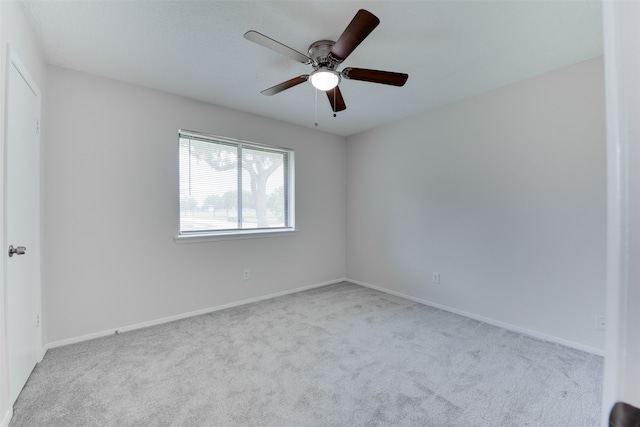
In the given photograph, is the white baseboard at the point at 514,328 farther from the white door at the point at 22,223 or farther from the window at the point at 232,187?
the white door at the point at 22,223

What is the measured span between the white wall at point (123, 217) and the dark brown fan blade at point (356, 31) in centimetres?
201

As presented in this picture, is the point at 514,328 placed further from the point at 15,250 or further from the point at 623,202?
the point at 15,250

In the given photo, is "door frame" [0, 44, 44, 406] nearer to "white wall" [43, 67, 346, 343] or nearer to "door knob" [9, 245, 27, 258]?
"door knob" [9, 245, 27, 258]

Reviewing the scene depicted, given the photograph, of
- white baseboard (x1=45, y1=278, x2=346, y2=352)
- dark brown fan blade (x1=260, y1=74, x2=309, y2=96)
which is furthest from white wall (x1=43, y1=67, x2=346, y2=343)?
dark brown fan blade (x1=260, y1=74, x2=309, y2=96)

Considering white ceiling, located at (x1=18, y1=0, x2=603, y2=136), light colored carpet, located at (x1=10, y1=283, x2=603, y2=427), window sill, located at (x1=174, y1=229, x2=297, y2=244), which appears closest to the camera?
light colored carpet, located at (x1=10, y1=283, x2=603, y2=427)

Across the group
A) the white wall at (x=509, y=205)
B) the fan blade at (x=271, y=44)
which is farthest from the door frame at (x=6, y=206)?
the white wall at (x=509, y=205)

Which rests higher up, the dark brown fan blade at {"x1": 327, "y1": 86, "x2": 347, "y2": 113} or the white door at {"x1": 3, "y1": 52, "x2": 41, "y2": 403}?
the dark brown fan blade at {"x1": 327, "y1": 86, "x2": 347, "y2": 113}

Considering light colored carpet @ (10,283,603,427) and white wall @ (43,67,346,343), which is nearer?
light colored carpet @ (10,283,603,427)

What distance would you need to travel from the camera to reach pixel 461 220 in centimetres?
305

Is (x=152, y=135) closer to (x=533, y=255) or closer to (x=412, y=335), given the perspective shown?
(x=412, y=335)

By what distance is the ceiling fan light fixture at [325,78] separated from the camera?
6.17 ft

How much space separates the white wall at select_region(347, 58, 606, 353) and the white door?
354 centimetres

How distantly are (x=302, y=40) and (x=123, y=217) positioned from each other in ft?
7.43

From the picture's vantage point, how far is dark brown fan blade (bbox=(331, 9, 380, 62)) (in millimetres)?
1410
